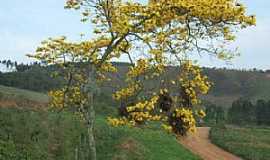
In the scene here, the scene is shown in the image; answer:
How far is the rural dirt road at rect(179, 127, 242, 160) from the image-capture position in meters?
38.8

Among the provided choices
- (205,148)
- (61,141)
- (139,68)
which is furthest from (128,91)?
(205,148)

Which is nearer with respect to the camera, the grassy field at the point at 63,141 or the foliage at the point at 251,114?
the grassy field at the point at 63,141

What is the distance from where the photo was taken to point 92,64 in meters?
14.2

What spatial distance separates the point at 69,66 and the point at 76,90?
29.4 inches

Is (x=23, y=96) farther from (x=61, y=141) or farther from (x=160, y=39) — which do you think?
(x=160, y=39)

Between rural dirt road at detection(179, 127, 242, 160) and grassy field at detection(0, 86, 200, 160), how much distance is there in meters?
4.68

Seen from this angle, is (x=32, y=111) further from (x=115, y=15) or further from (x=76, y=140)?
(x=115, y=15)

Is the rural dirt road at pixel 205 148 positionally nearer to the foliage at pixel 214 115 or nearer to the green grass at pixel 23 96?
the green grass at pixel 23 96

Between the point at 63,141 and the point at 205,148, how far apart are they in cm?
1899

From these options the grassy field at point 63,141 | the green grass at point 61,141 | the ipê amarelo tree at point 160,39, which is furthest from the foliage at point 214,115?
the ipê amarelo tree at point 160,39

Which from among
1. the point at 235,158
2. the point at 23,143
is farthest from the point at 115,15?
the point at 235,158

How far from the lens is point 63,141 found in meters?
26.7

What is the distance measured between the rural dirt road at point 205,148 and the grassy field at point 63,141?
4681 millimetres

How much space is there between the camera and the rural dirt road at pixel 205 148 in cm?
3881
